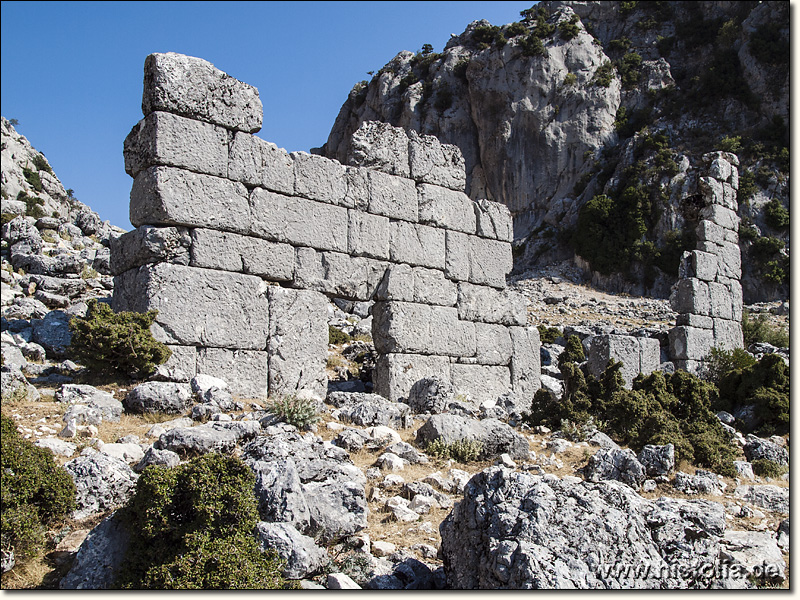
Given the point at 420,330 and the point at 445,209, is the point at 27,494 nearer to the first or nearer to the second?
→ the point at 420,330

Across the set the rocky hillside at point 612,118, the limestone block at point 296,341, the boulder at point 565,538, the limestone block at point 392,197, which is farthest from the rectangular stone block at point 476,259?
Result: the rocky hillside at point 612,118

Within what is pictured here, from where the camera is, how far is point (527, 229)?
1796 inches

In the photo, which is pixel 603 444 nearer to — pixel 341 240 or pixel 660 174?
pixel 341 240

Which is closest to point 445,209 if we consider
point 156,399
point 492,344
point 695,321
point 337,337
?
point 492,344

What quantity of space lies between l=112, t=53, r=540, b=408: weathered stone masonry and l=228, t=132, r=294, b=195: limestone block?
0.02m

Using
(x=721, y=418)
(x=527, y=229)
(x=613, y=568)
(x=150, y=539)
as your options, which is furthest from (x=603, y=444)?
(x=527, y=229)

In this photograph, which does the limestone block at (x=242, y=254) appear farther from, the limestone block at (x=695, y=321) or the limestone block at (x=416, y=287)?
the limestone block at (x=695, y=321)

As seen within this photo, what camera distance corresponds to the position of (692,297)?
15.5 meters

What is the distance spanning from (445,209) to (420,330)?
6.68 feet

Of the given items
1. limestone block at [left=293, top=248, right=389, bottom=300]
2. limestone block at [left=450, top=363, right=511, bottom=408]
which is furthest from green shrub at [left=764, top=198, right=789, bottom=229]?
limestone block at [left=293, top=248, right=389, bottom=300]

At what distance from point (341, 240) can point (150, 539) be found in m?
6.45

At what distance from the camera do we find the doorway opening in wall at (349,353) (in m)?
10.6

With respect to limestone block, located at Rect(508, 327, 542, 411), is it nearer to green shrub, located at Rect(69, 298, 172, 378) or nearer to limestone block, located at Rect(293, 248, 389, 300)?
limestone block, located at Rect(293, 248, 389, 300)

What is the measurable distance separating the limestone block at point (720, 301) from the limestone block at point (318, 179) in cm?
988
